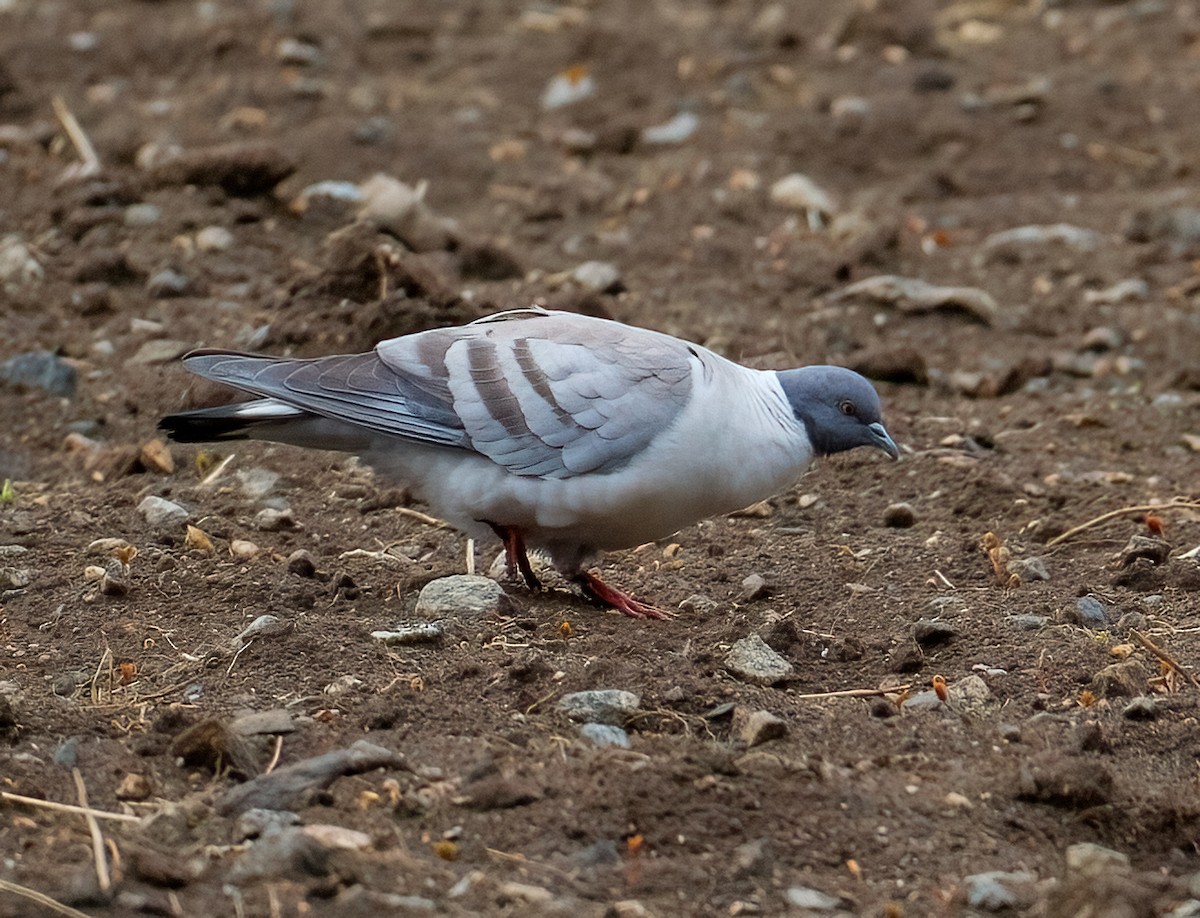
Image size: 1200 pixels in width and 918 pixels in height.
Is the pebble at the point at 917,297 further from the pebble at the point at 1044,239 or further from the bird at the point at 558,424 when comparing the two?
the bird at the point at 558,424

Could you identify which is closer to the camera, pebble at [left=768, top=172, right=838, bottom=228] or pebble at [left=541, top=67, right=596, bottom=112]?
pebble at [left=768, top=172, right=838, bottom=228]

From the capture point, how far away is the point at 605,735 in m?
3.56

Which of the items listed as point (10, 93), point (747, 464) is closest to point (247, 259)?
point (10, 93)

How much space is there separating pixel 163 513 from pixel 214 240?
2453 millimetres

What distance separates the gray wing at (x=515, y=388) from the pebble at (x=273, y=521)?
0.60 metres

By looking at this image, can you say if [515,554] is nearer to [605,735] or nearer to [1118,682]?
[605,735]

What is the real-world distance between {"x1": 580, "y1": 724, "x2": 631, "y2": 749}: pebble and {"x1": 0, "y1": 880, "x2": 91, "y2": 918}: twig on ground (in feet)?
3.78

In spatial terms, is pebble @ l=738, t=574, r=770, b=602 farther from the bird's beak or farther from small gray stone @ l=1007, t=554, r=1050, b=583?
small gray stone @ l=1007, t=554, r=1050, b=583

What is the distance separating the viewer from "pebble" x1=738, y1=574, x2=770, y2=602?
4.68 m

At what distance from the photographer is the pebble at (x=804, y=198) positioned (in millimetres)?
8164

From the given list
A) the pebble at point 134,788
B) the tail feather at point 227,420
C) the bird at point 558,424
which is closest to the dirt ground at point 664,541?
the pebble at point 134,788

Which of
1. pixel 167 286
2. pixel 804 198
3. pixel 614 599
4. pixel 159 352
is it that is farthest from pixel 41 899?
pixel 804 198

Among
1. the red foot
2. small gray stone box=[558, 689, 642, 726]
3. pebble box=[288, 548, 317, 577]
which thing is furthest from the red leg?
small gray stone box=[558, 689, 642, 726]

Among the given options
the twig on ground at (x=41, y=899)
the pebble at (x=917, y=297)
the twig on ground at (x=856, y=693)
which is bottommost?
the pebble at (x=917, y=297)
